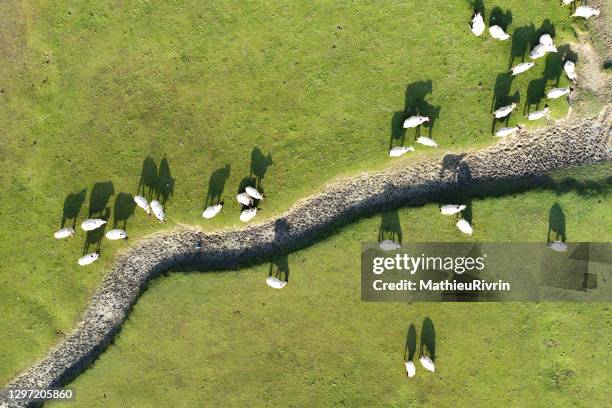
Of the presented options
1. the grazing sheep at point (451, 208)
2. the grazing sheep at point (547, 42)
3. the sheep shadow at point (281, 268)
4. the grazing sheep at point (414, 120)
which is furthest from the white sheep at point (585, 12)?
the sheep shadow at point (281, 268)

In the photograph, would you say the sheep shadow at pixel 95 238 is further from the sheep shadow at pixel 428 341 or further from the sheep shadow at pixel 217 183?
the sheep shadow at pixel 428 341

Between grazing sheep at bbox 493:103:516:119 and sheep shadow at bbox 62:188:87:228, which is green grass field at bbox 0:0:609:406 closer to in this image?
sheep shadow at bbox 62:188:87:228

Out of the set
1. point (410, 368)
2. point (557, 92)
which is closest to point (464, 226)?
point (410, 368)

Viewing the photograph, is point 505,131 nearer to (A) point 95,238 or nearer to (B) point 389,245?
(B) point 389,245

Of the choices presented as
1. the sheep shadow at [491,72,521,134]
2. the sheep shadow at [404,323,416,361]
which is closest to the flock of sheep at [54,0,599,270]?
the sheep shadow at [491,72,521,134]

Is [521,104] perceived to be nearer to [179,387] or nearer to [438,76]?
[438,76]

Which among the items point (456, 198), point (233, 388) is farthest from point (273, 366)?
point (456, 198)
